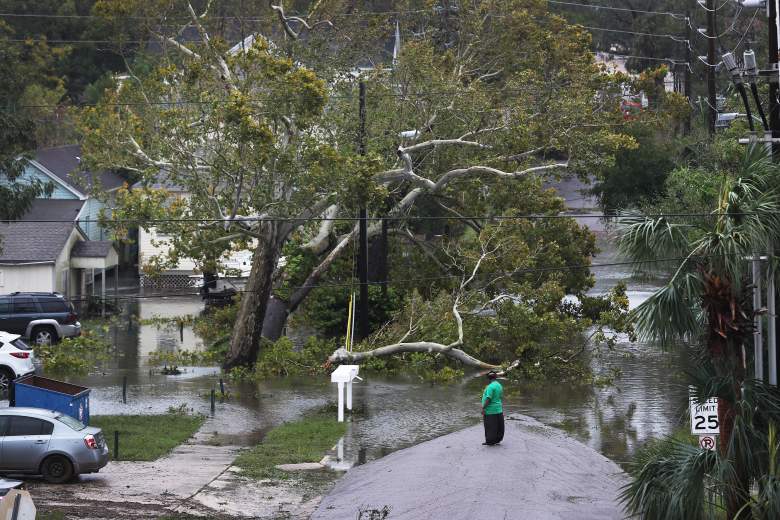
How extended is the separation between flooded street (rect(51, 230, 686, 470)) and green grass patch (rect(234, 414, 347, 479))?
390 millimetres

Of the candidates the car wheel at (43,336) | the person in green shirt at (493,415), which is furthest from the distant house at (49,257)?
the person in green shirt at (493,415)

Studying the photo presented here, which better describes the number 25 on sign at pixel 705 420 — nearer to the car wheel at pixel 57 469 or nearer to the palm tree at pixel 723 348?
the palm tree at pixel 723 348

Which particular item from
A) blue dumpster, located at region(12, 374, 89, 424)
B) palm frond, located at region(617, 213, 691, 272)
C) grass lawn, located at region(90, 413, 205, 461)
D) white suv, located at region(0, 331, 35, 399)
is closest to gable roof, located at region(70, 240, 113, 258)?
white suv, located at region(0, 331, 35, 399)

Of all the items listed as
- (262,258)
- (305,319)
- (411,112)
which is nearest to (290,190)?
(262,258)

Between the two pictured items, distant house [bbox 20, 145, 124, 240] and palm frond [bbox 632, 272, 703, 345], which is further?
distant house [bbox 20, 145, 124, 240]

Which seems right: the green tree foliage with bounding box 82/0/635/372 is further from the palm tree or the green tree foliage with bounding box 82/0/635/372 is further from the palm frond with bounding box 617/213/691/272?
the palm tree

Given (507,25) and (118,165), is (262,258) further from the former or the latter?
(507,25)

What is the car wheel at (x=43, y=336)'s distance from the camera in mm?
29641

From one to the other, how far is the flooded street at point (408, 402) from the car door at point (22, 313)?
2576mm

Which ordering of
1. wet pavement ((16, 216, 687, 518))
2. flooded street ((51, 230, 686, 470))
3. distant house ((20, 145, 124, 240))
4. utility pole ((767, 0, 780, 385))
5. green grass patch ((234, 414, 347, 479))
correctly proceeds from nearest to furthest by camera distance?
utility pole ((767, 0, 780, 385)) → wet pavement ((16, 216, 687, 518)) → green grass patch ((234, 414, 347, 479)) → flooded street ((51, 230, 686, 470)) → distant house ((20, 145, 124, 240))

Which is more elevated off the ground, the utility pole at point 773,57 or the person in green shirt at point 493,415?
the utility pole at point 773,57

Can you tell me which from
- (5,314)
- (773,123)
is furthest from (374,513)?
(5,314)

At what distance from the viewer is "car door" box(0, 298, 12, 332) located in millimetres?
29875

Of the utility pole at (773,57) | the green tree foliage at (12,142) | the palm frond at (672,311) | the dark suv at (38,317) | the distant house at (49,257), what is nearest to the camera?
the palm frond at (672,311)
